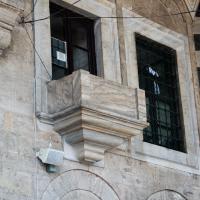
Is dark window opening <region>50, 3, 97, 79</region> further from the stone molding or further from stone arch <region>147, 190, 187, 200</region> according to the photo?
stone arch <region>147, 190, 187, 200</region>

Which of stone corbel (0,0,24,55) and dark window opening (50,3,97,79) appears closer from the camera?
stone corbel (0,0,24,55)

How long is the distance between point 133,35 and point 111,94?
2.48 metres

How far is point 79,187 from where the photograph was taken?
1219 centimetres

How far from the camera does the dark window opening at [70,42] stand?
13.3 meters

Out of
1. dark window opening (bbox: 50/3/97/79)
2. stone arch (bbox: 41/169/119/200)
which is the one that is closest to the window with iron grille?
dark window opening (bbox: 50/3/97/79)

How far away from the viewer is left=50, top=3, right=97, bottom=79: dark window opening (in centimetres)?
1331

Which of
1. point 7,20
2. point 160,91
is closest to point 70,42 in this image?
point 7,20

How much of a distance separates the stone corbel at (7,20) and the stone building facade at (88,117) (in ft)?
0.05

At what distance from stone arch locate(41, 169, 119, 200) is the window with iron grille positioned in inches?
73.7

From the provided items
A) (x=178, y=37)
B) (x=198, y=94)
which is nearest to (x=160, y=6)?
(x=178, y=37)

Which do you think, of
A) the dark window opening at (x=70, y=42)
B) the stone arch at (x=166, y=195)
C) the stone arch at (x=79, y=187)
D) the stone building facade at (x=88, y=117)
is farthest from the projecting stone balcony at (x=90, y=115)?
the stone arch at (x=166, y=195)

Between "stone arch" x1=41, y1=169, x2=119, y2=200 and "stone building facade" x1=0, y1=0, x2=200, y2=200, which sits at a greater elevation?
"stone building facade" x1=0, y1=0, x2=200, y2=200

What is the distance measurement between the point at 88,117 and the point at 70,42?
2.15m

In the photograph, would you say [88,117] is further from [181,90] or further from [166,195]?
[181,90]
